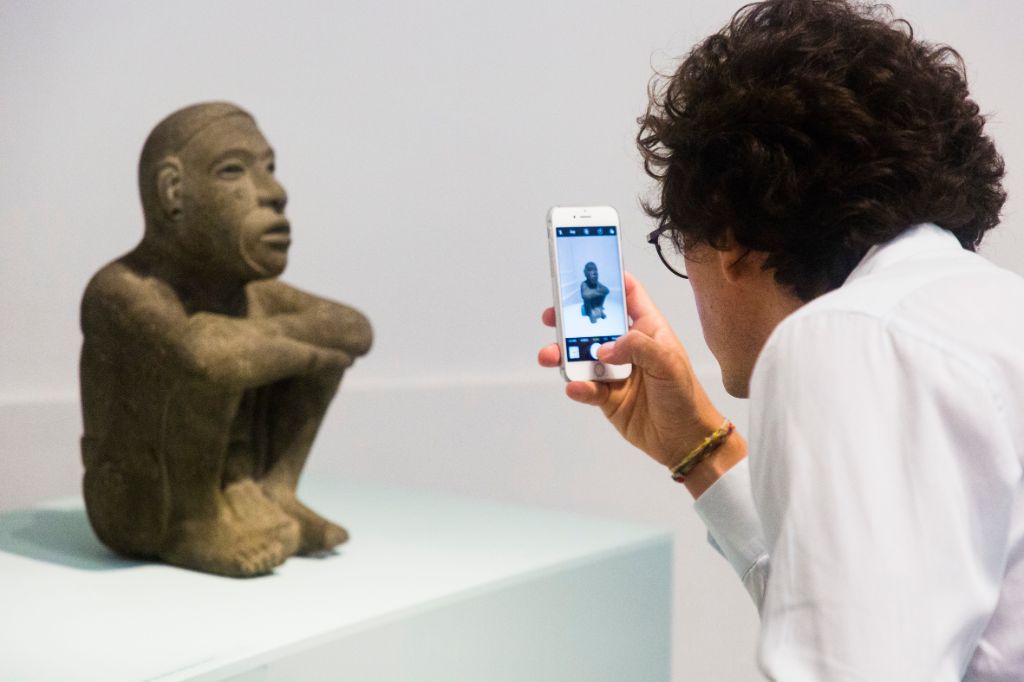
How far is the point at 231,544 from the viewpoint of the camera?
8.65 feet

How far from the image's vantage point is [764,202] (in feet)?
4.09

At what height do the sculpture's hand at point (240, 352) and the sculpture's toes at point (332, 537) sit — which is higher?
the sculpture's hand at point (240, 352)

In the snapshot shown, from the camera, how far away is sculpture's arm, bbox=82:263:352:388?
2580 millimetres

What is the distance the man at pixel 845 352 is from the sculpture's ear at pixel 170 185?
1.30 metres

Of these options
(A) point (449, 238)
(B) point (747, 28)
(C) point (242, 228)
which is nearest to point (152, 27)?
(A) point (449, 238)

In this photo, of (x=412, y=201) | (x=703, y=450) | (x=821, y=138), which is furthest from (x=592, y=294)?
(x=412, y=201)

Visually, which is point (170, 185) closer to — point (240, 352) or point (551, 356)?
point (240, 352)

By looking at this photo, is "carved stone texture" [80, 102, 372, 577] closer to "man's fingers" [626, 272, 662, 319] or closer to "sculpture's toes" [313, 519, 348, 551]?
"sculpture's toes" [313, 519, 348, 551]

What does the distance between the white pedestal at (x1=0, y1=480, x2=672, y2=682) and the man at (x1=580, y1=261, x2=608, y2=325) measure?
2.50 feet

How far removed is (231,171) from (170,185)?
13cm

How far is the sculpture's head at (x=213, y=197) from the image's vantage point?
2.68 m

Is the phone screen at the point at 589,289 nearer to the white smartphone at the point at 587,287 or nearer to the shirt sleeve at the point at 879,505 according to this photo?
the white smartphone at the point at 587,287

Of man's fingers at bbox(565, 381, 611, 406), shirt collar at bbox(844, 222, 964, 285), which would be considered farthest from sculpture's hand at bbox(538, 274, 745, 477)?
shirt collar at bbox(844, 222, 964, 285)

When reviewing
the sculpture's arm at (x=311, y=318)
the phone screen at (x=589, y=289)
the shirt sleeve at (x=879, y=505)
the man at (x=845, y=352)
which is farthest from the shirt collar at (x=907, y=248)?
the sculpture's arm at (x=311, y=318)
